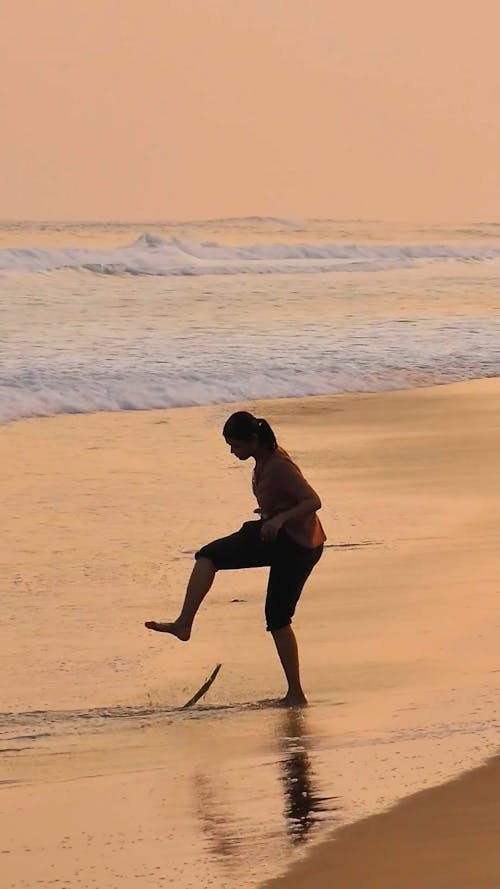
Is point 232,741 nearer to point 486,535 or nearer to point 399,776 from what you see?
point 399,776

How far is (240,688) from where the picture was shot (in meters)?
6.13

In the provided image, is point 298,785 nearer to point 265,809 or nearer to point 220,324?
point 265,809

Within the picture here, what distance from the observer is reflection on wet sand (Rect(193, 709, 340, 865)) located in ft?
13.8

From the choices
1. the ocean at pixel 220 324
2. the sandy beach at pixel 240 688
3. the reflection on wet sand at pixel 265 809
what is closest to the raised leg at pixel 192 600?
the sandy beach at pixel 240 688

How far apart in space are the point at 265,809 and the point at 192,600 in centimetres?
172

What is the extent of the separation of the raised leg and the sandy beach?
203mm

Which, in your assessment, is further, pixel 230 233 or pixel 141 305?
pixel 230 233

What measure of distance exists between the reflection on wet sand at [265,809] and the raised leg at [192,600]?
1023 mm

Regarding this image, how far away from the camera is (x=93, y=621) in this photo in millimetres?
7117

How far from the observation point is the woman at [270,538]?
609 cm

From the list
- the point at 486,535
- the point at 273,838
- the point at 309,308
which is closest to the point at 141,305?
the point at 309,308

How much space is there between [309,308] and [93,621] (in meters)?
24.4

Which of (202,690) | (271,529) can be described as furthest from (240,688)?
(271,529)

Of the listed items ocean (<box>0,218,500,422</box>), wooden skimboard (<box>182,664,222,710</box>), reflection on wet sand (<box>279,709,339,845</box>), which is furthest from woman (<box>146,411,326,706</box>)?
ocean (<box>0,218,500,422</box>)
